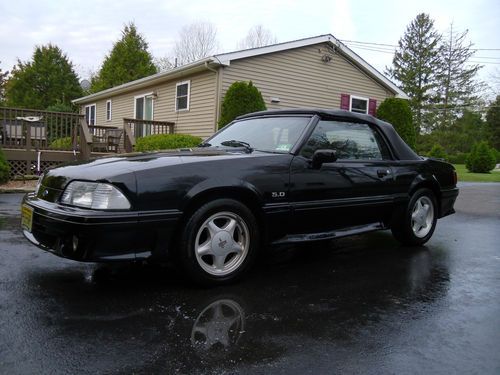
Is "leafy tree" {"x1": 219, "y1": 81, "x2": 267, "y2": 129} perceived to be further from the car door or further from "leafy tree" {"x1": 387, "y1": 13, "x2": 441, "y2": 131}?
"leafy tree" {"x1": 387, "y1": 13, "x2": 441, "y2": 131}

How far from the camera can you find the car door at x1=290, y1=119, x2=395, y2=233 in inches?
Answer: 155

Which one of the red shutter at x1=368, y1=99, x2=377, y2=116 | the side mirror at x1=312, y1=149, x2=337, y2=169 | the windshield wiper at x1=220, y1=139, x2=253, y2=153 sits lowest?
the side mirror at x1=312, y1=149, x2=337, y2=169

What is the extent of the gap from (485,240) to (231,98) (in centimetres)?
892

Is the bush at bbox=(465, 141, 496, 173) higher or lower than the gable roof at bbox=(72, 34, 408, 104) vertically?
lower

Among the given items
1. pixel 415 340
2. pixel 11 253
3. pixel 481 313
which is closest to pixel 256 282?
pixel 415 340

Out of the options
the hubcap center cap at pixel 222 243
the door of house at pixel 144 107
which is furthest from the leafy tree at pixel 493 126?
the hubcap center cap at pixel 222 243

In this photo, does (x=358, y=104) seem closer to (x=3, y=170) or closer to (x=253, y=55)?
(x=253, y=55)

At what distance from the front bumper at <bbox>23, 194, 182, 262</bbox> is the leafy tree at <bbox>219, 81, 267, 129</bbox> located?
398 inches

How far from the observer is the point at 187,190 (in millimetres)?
3287

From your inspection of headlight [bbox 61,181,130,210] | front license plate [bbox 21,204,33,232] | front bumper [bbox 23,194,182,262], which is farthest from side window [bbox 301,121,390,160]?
front license plate [bbox 21,204,33,232]

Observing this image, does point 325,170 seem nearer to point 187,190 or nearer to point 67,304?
point 187,190

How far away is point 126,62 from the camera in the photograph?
119ft

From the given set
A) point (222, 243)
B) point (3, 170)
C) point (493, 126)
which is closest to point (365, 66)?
point (3, 170)

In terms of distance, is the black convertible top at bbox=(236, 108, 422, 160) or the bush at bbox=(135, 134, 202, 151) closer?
the black convertible top at bbox=(236, 108, 422, 160)
